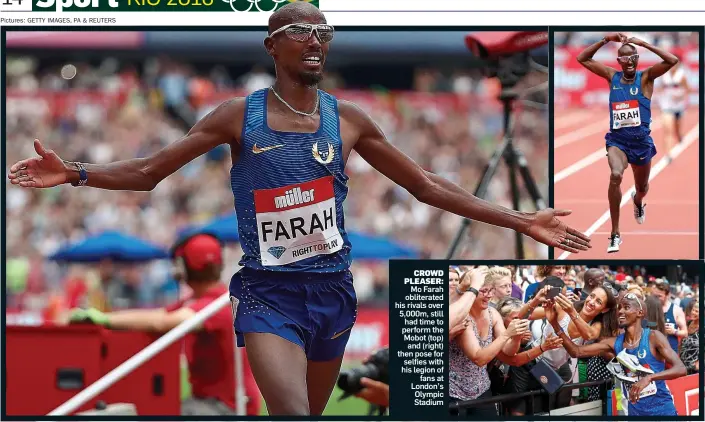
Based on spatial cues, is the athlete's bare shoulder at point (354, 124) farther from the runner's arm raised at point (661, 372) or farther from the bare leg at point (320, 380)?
the runner's arm raised at point (661, 372)

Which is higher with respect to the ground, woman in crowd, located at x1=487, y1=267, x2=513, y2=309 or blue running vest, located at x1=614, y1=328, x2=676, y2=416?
woman in crowd, located at x1=487, y1=267, x2=513, y2=309

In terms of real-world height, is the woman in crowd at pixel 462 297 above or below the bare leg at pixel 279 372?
above

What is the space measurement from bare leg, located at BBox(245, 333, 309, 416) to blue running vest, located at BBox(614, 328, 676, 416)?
10.4ft

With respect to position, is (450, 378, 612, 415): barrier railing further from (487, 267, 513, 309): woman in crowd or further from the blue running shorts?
the blue running shorts

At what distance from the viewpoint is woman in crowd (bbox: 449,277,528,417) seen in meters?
7.36

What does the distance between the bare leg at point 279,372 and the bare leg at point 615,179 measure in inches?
158

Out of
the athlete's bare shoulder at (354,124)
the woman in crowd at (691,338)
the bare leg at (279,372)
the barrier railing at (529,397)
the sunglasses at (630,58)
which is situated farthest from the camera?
the sunglasses at (630,58)

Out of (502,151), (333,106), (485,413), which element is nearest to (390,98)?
(502,151)

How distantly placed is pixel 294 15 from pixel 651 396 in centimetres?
404

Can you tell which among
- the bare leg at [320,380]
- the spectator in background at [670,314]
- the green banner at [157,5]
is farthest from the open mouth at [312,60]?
the spectator in background at [670,314]

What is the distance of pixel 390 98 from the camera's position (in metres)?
9.84

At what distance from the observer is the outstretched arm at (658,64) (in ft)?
27.0

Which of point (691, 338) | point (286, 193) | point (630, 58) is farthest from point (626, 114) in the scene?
point (286, 193)

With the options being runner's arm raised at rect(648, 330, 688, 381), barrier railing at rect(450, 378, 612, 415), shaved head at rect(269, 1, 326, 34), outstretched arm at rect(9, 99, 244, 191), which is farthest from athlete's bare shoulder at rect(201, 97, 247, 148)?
runner's arm raised at rect(648, 330, 688, 381)
